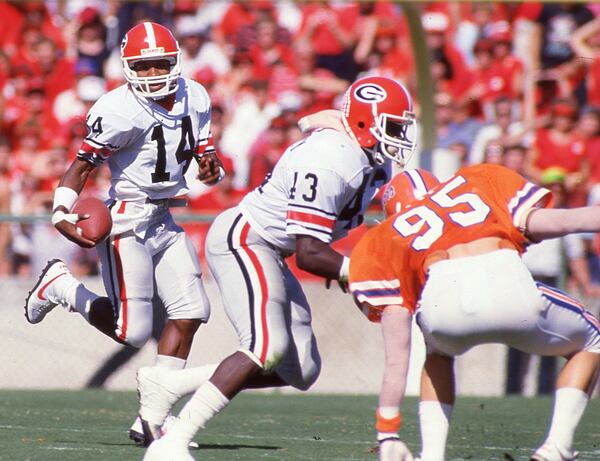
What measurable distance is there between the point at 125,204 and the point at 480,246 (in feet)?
7.94

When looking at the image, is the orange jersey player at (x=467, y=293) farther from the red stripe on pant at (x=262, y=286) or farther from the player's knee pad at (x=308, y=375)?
the player's knee pad at (x=308, y=375)

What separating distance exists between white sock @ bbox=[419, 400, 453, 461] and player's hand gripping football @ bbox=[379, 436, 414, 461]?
144 mm

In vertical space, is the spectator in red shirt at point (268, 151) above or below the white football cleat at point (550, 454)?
above

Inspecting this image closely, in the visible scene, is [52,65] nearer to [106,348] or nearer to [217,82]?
[217,82]

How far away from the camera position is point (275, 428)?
21.5 feet

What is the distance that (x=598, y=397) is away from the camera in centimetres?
872

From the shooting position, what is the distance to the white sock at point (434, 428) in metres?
4.29

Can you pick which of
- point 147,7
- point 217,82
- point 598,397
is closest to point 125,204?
point 598,397

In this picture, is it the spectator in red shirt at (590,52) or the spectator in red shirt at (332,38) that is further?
the spectator in red shirt at (332,38)

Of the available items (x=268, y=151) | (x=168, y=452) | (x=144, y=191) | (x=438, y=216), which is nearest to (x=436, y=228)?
(x=438, y=216)

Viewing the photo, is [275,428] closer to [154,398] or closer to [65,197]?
[154,398]

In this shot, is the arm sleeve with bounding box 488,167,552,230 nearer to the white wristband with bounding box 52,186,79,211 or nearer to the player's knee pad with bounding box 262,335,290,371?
the player's knee pad with bounding box 262,335,290,371

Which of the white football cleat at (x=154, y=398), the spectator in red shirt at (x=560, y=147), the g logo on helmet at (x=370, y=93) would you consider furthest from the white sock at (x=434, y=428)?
the spectator in red shirt at (x=560, y=147)

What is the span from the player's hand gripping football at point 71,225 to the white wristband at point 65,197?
4 cm
